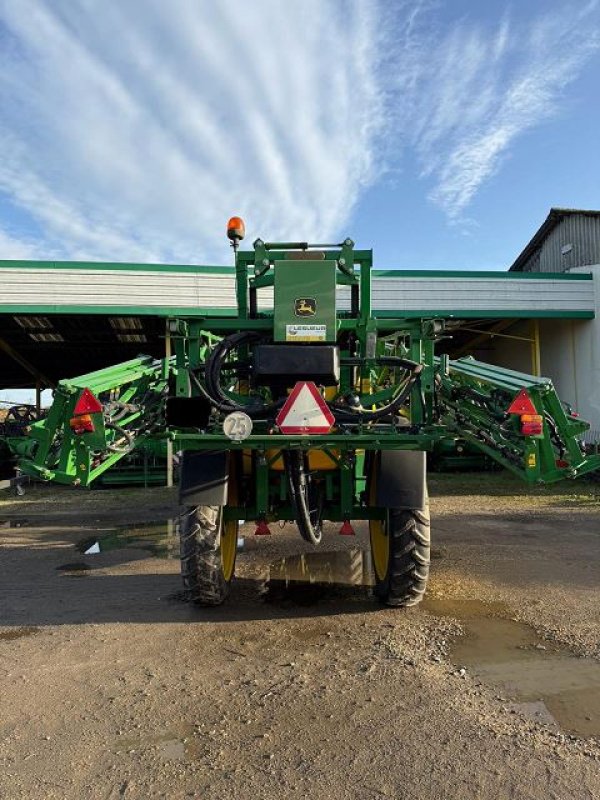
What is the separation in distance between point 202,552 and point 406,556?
60.3 inches

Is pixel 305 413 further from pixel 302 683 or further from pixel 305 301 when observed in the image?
pixel 302 683

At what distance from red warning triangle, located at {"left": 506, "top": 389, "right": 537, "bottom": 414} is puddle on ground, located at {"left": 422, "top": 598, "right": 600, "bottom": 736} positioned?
1.59m

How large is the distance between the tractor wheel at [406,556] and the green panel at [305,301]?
4.79ft

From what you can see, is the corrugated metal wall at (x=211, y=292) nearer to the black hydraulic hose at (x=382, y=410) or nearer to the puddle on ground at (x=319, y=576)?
the puddle on ground at (x=319, y=576)

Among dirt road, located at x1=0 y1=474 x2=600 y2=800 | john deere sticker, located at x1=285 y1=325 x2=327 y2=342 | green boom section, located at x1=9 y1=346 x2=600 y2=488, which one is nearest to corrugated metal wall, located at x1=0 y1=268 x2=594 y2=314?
green boom section, located at x1=9 y1=346 x2=600 y2=488

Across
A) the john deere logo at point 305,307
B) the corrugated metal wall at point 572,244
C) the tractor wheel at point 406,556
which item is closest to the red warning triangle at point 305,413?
the john deere logo at point 305,307

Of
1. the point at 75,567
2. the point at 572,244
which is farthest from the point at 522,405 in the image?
the point at 572,244

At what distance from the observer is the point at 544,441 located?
4.83m

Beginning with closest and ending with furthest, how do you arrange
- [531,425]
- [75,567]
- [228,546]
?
[531,425] → [228,546] → [75,567]

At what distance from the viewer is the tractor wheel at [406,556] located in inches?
177

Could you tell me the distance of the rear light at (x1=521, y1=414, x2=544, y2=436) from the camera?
4.68 meters

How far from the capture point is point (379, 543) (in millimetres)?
5453

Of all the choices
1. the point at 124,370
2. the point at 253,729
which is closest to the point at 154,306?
the point at 124,370

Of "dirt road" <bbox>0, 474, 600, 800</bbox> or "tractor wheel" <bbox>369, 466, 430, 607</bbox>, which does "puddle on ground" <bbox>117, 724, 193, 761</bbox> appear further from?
"tractor wheel" <bbox>369, 466, 430, 607</bbox>
